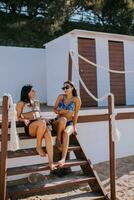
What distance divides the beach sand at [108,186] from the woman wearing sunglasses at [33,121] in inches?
21.6

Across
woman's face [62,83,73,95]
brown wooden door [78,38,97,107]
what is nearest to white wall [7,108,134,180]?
woman's face [62,83,73,95]

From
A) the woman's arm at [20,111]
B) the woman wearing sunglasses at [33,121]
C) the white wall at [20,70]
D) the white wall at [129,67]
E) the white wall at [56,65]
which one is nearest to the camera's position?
the woman wearing sunglasses at [33,121]

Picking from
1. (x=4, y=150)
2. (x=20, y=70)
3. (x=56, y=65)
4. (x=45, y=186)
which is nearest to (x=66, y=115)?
(x=45, y=186)

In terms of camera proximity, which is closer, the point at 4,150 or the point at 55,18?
the point at 4,150

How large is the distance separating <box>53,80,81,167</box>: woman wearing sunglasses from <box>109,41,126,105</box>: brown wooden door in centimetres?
386

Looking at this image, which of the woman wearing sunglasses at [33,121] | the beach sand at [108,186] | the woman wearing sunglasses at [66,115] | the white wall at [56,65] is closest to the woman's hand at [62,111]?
the woman wearing sunglasses at [66,115]

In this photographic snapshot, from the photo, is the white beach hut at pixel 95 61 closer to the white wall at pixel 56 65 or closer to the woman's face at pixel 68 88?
the white wall at pixel 56 65

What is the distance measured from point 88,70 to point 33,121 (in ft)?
13.4

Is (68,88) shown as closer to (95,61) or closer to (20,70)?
(95,61)

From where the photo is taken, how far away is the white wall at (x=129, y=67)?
325 inches

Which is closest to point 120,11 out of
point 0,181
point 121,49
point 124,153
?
point 121,49

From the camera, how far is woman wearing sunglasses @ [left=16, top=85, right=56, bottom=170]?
12.1 ft

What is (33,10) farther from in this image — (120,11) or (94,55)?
(94,55)

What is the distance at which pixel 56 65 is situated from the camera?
823 centimetres
